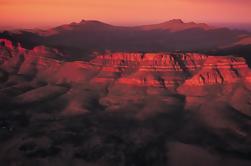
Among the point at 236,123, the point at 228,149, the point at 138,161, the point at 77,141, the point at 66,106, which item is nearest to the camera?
the point at 138,161

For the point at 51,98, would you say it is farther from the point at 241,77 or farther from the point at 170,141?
the point at 241,77

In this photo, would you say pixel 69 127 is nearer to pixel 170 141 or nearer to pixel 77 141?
pixel 77 141

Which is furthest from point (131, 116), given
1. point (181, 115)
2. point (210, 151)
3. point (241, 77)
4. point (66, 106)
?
Result: point (241, 77)

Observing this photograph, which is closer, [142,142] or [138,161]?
[138,161]

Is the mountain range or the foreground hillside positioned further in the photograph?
the foreground hillside

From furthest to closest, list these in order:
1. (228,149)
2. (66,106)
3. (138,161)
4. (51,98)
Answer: (51,98)
(66,106)
(228,149)
(138,161)

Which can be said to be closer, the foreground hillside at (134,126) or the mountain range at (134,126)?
the mountain range at (134,126)

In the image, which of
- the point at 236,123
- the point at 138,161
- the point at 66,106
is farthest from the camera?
the point at 66,106

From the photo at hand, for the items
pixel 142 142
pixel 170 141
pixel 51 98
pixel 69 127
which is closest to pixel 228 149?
pixel 170 141

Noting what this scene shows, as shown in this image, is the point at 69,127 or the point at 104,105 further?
the point at 104,105
